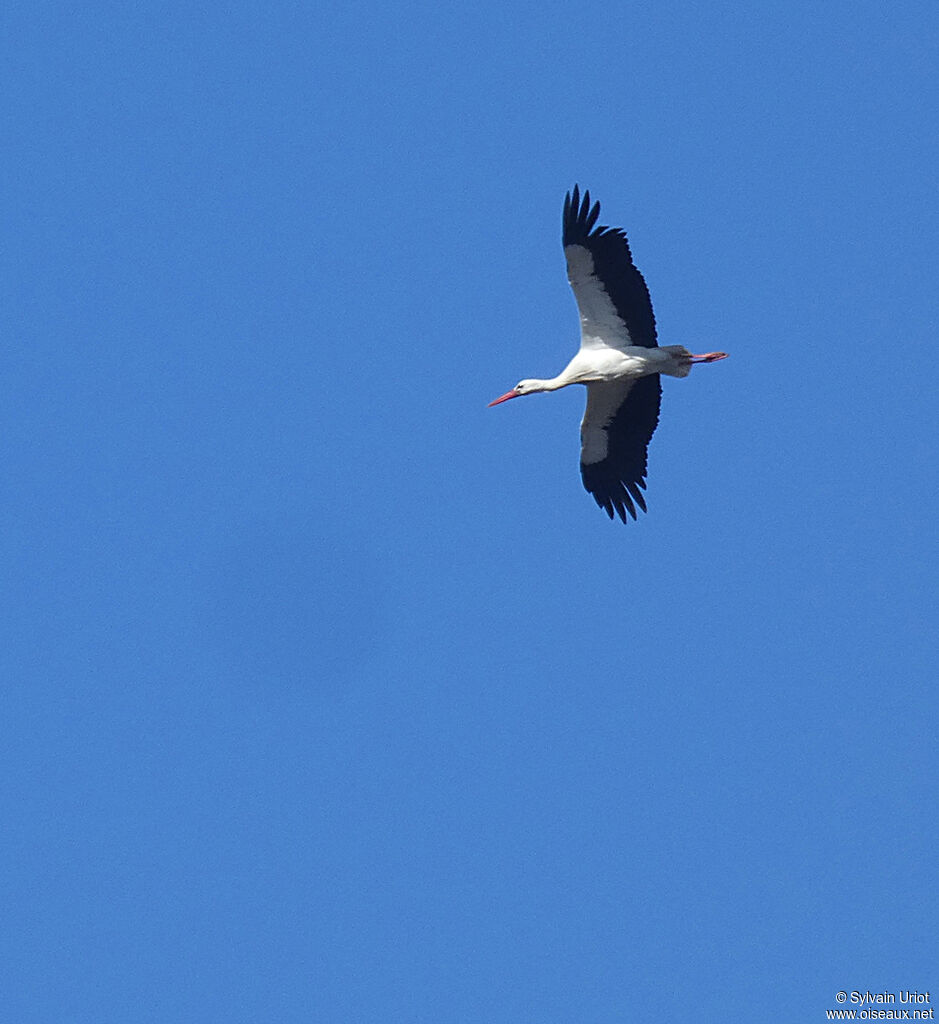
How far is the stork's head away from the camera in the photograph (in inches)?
1094

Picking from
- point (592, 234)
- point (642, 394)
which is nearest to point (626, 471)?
point (642, 394)

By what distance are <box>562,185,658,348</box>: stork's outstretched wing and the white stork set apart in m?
0.01

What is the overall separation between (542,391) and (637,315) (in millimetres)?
2120

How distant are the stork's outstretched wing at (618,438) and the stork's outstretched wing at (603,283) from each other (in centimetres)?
83

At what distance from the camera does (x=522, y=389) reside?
28000 millimetres

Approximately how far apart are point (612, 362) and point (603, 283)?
1.04m

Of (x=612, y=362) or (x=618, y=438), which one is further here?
(x=618, y=438)

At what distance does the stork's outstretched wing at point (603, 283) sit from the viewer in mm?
25906

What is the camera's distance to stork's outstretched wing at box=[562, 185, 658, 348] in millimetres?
25906

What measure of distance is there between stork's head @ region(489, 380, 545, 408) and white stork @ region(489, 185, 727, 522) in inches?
0.5

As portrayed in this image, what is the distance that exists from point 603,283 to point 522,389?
2.42 meters

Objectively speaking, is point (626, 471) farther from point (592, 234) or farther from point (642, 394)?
point (592, 234)

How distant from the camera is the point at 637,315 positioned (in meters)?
26.3

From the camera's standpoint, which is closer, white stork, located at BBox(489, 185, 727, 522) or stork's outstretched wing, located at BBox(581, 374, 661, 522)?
white stork, located at BBox(489, 185, 727, 522)
